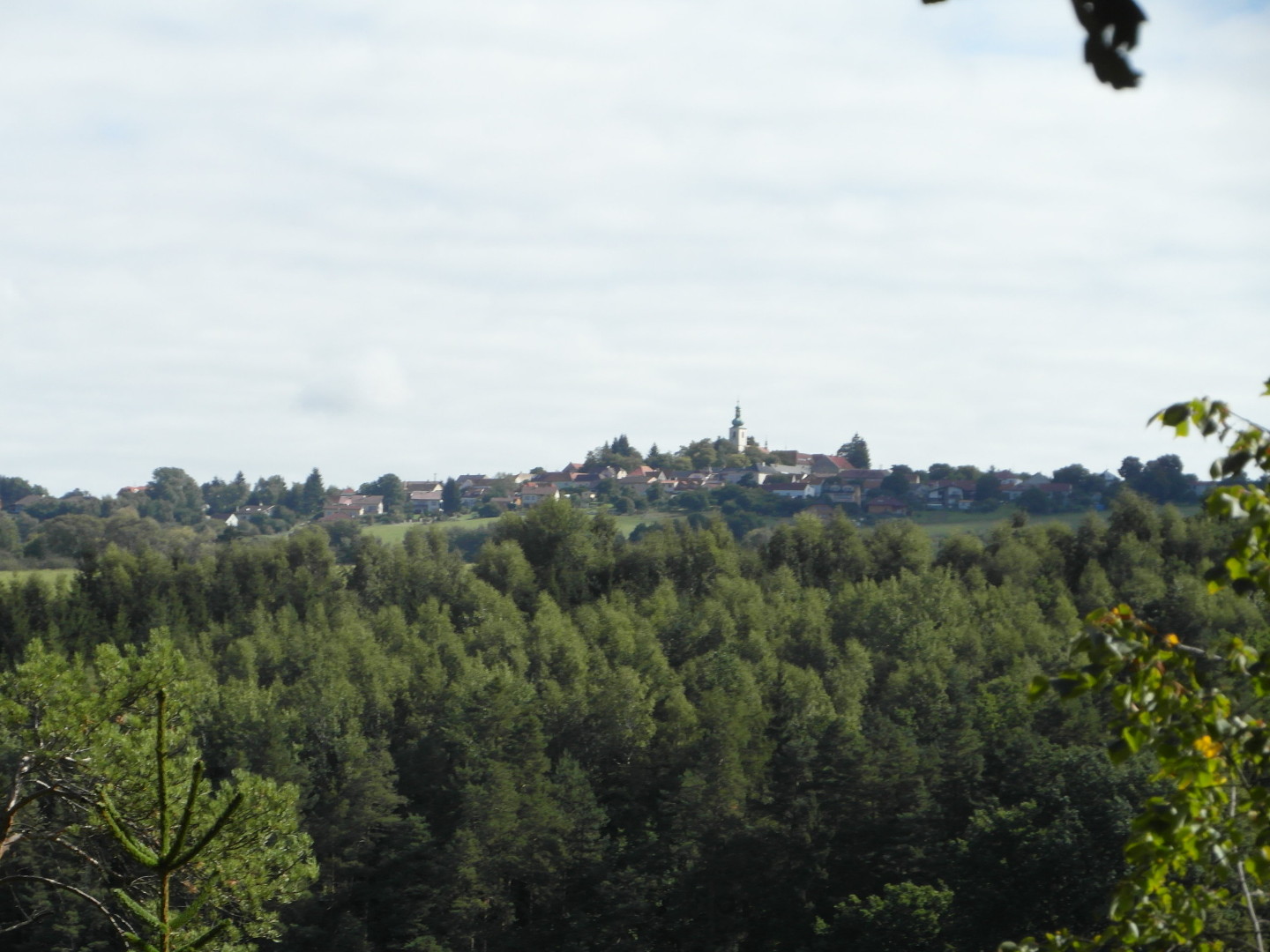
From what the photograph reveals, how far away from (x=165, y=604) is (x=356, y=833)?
34.6 metres

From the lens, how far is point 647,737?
52062mm

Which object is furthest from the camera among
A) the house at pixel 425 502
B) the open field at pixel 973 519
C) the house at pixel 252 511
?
the house at pixel 252 511

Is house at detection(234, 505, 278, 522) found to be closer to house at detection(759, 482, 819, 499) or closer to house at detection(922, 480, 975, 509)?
house at detection(759, 482, 819, 499)

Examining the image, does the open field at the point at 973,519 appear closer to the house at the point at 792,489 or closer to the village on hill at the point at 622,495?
the village on hill at the point at 622,495

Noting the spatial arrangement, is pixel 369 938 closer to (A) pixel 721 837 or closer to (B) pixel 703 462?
(A) pixel 721 837

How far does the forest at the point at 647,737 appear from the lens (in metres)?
36.0

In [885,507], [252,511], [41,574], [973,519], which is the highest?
[885,507]

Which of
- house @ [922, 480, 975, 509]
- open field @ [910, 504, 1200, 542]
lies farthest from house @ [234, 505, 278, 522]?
open field @ [910, 504, 1200, 542]

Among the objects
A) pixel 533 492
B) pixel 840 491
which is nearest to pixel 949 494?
pixel 840 491

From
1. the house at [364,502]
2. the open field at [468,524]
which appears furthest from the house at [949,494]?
the house at [364,502]

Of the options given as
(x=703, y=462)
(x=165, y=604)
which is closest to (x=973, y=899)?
(x=165, y=604)

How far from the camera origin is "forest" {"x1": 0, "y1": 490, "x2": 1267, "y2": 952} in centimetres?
3597

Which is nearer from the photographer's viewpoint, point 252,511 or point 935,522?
point 935,522

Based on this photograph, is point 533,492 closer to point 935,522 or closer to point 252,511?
point 252,511
